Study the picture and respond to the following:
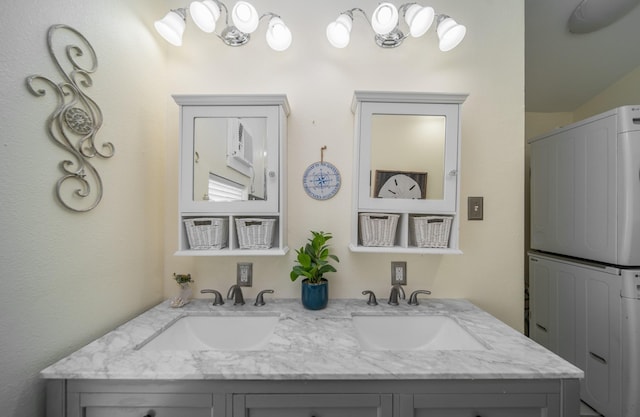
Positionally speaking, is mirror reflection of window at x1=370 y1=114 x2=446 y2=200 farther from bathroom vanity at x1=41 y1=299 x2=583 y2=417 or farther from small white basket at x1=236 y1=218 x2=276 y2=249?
bathroom vanity at x1=41 y1=299 x2=583 y2=417

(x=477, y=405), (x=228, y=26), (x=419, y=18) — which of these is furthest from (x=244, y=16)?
(x=477, y=405)

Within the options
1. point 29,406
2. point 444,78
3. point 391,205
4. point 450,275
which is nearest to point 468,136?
point 444,78

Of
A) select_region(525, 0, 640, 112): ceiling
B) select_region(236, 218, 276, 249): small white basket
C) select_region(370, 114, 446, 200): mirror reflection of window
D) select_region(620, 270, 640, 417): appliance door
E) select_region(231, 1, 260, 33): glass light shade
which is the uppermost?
select_region(525, 0, 640, 112): ceiling

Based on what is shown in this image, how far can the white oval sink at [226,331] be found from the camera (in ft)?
3.65

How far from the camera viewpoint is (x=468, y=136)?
1302 mm

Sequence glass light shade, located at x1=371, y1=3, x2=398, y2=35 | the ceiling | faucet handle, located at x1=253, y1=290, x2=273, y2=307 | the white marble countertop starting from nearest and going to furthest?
the white marble countertop → glass light shade, located at x1=371, y1=3, x2=398, y2=35 → faucet handle, located at x1=253, y1=290, x2=273, y2=307 → the ceiling

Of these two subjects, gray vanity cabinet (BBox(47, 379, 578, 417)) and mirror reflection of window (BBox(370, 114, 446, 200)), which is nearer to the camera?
gray vanity cabinet (BBox(47, 379, 578, 417))

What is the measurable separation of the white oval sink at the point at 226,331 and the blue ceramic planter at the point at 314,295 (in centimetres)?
16

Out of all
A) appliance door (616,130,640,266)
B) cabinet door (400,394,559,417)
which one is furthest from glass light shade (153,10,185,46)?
appliance door (616,130,640,266)

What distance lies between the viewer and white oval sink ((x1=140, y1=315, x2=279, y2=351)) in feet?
3.65

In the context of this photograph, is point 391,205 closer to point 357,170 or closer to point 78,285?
point 357,170

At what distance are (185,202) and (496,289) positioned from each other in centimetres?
164

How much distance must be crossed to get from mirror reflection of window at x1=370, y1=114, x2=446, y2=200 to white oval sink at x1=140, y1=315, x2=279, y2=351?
2.64 feet

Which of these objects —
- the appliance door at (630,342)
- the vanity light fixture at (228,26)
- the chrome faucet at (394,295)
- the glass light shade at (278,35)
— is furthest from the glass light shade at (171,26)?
the appliance door at (630,342)
